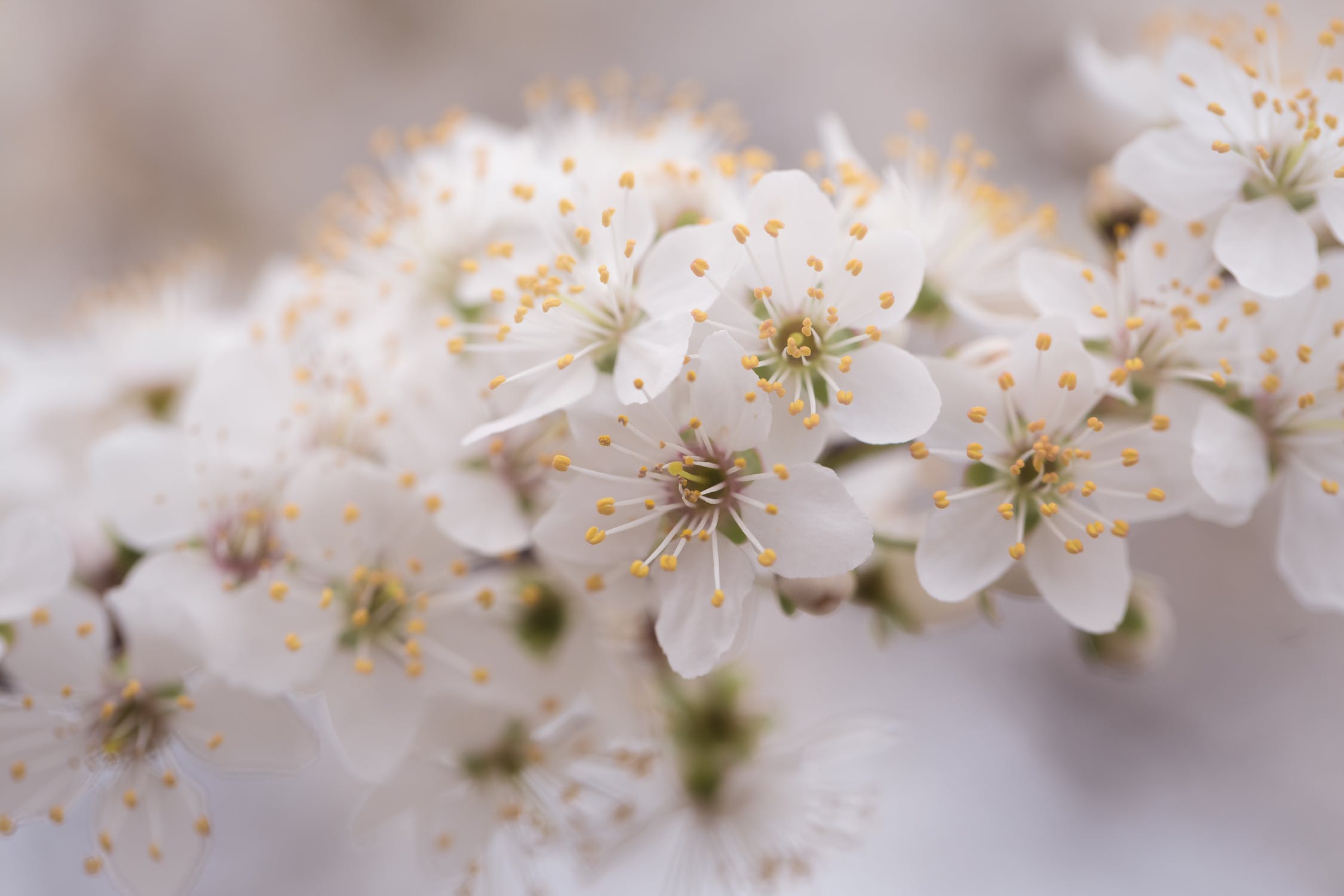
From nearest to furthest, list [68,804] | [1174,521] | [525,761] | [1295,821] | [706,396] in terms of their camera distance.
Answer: [706,396]
[68,804]
[525,761]
[1295,821]
[1174,521]

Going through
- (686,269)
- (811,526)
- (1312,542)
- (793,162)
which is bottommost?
(793,162)

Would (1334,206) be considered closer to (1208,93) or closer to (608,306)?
(1208,93)

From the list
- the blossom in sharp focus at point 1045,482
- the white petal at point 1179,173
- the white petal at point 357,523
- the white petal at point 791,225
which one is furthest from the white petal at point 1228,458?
the white petal at point 357,523

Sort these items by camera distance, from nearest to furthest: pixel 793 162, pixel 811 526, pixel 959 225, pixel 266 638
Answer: pixel 811 526 < pixel 266 638 < pixel 959 225 < pixel 793 162

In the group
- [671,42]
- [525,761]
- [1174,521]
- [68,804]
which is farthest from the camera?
[671,42]

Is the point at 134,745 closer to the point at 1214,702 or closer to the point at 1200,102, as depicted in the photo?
the point at 1200,102

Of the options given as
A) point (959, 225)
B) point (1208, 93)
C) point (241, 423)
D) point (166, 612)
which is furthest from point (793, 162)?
point (166, 612)

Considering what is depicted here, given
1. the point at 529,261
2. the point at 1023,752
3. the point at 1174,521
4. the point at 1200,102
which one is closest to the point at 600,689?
the point at 529,261
